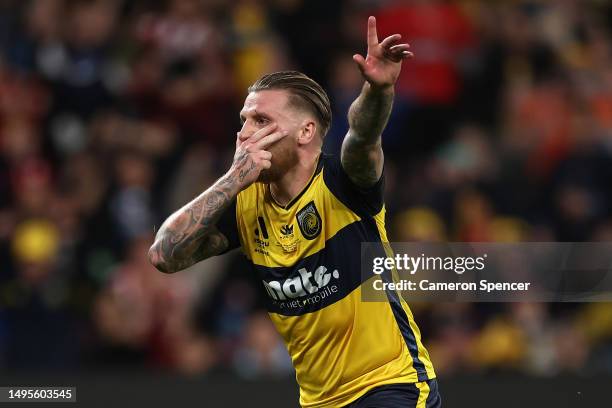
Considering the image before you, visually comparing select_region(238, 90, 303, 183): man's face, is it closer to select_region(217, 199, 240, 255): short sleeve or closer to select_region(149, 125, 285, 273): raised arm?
select_region(149, 125, 285, 273): raised arm

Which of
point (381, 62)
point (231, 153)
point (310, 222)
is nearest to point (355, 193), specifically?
point (310, 222)

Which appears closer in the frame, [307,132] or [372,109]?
[372,109]

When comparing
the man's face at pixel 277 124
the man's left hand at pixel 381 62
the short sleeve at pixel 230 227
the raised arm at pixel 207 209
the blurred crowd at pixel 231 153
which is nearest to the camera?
the man's left hand at pixel 381 62

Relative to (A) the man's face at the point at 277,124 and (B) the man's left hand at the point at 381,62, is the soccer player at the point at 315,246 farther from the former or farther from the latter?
(B) the man's left hand at the point at 381,62

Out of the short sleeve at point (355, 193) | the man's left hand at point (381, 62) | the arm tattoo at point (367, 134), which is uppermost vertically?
the man's left hand at point (381, 62)

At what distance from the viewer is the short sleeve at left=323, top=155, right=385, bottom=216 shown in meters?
5.47

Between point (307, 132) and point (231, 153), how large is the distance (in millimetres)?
5281

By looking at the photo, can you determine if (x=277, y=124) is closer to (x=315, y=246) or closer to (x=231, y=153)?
(x=315, y=246)

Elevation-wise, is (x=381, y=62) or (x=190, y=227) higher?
(x=381, y=62)

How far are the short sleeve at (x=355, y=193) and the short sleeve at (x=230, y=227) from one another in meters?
0.53

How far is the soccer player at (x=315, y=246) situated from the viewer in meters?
5.51

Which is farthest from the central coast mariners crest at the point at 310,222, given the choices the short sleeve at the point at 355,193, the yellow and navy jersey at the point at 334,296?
the short sleeve at the point at 355,193

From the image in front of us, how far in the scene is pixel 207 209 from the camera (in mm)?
5539

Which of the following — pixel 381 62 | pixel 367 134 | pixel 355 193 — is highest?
pixel 381 62
